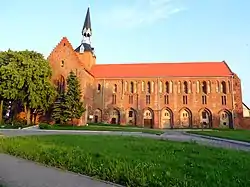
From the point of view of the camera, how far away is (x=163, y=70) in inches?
2327

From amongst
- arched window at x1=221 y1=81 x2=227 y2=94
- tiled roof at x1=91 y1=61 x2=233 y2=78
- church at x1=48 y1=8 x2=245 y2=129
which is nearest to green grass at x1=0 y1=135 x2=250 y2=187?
church at x1=48 y1=8 x2=245 y2=129

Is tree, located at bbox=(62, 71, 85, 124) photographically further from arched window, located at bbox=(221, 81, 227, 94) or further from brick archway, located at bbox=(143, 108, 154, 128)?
arched window, located at bbox=(221, 81, 227, 94)

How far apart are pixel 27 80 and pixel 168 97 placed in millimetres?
28835

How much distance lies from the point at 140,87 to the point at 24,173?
49567 mm

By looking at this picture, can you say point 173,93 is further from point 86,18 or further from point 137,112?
point 86,18

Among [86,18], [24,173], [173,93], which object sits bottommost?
[24,173]

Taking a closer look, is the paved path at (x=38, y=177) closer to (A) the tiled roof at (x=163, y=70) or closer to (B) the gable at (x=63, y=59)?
(B) the gable at (x=63, y=59)

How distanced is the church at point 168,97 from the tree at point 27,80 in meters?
10.8

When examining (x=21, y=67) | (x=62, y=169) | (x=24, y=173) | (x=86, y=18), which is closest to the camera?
(x=24, y=173)

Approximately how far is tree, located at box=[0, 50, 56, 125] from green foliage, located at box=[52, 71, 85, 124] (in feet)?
6.13

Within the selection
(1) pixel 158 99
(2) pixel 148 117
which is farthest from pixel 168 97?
(2) pixel 148 117

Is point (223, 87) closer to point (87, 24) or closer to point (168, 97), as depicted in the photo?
point (168, 97)

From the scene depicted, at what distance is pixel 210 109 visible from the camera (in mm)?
54281

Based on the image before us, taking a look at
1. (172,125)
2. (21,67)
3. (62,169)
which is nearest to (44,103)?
(21,67)
